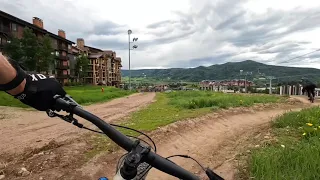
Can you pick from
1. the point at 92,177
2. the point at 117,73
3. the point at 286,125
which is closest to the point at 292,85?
the point at 286,125

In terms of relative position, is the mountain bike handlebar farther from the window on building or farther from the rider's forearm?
the window on building

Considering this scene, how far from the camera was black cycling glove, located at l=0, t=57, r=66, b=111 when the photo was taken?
1485 mm

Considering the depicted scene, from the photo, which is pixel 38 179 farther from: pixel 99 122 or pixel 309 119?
pixel 309 119

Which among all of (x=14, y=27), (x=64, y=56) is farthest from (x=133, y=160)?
(x=64, y=56)

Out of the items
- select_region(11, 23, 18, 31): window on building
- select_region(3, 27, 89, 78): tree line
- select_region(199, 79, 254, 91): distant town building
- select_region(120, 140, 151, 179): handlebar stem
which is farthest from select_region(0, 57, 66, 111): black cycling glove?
select_region(11, 23, 18, 31): window on building

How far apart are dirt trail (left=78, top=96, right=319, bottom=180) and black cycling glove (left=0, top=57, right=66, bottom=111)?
369 cm

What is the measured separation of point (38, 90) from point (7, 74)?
17cm

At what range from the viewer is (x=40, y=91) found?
149cm

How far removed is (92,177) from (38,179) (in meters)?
0.89

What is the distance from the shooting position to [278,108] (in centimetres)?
1479

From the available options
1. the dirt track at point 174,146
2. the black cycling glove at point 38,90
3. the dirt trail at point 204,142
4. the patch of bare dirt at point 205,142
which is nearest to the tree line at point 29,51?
the dirt track at point 174,146

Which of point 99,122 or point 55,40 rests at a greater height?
point 55,40

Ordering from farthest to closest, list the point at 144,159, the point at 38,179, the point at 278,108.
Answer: the point at 278,108 < the point at 38,179 < the point at 144,159

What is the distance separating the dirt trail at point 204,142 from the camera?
5215mm
